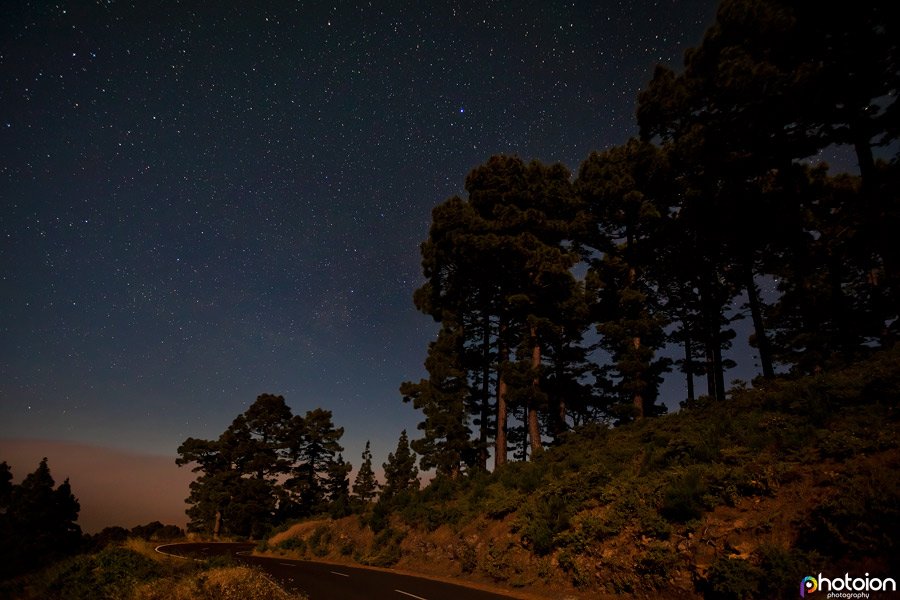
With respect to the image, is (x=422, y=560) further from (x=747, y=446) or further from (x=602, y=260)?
(x=602, y=260)

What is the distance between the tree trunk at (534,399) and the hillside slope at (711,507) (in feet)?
13.8

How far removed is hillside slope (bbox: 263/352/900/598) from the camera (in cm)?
788

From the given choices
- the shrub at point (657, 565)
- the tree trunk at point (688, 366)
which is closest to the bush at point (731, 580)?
the shrub at point (657, 565)

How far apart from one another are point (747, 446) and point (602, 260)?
16.2 meters

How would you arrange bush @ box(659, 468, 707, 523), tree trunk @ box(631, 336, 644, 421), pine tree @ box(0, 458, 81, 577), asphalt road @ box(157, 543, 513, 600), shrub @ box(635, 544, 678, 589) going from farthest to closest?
pine tree @ box(0, 458, 81, 577)
tree trunk @ box(631, 336, 644, 421)
asphalt road @ box(157, 543, 513, 600)
bush @ box(659, 468, 707, 523)
shrub @ box(635, 544, 678, 589)

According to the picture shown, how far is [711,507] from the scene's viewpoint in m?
10.1

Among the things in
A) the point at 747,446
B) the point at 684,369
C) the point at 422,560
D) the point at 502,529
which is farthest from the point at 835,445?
the point at 684,369

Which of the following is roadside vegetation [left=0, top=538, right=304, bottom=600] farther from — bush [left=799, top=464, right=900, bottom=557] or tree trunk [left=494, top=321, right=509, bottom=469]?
tree trunk [left=494, top=321, right=509, bottom=469]

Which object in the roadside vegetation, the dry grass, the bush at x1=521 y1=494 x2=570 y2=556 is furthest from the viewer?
the bush at x1=521 y1=494 x2=570 y2=556

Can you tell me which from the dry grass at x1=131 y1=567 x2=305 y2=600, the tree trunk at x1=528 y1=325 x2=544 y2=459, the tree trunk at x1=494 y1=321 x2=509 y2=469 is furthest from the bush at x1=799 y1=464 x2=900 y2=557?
the tree trunk at x1=494 y1=321 x2=509 y2=469

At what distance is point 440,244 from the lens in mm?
27031

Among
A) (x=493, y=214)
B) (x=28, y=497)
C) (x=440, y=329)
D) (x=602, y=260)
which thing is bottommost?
(x=28, y=497)

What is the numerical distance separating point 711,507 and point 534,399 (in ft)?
43.0

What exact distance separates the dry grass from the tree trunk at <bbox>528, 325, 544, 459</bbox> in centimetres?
1421
